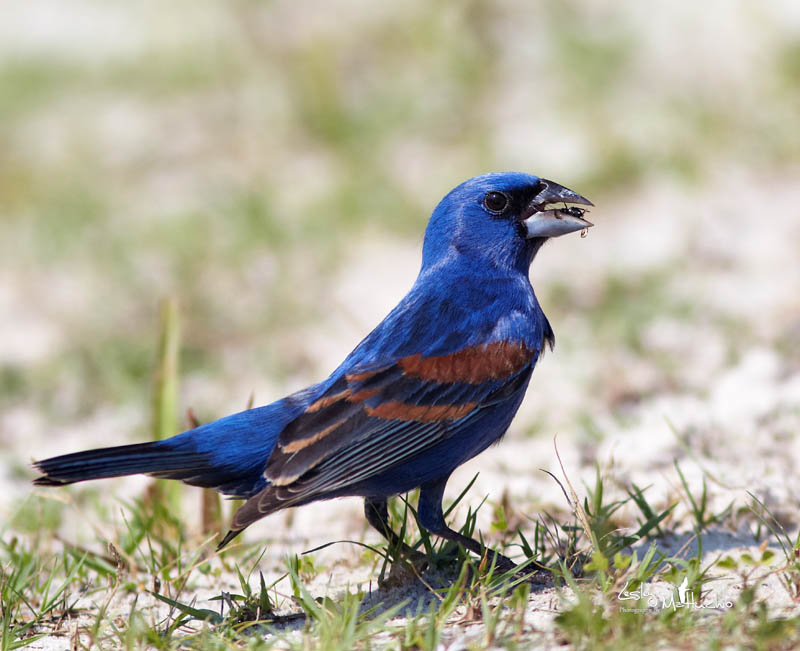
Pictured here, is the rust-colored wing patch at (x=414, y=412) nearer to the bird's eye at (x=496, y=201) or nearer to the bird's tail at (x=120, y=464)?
the bird's tail at (x=120, y=464)

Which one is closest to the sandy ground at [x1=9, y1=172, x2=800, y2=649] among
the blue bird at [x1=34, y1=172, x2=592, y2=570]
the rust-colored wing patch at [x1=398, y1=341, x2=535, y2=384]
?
the blue bird at [x1=34, y1=172, x2=592, y2=570]

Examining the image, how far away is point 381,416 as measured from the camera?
281cm

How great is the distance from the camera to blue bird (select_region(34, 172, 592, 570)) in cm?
271

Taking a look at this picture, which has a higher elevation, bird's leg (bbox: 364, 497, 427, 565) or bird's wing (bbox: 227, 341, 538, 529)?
bird's wing (bbox: 227, 341, 538, 529)

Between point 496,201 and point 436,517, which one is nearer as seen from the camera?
point 436,517

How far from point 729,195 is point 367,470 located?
14.2ft

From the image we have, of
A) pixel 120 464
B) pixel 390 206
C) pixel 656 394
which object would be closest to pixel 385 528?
pixel 120 464

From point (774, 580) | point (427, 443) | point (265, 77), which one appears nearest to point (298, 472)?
point (427, 443)

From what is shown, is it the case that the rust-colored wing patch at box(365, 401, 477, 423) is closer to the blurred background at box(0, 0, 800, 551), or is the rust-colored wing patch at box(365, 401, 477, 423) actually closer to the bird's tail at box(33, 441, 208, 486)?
the bird's tail at box(33, 441, 208, 486)

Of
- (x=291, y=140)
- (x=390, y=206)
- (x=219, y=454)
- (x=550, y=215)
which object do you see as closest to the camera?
(x=219, y=454)

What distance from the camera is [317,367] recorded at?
17.4ft

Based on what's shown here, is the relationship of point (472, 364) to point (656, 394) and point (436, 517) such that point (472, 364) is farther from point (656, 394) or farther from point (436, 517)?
point (656, 394)

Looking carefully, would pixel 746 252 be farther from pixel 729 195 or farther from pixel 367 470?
pixel 367 470

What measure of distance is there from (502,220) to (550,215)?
0.51ft
